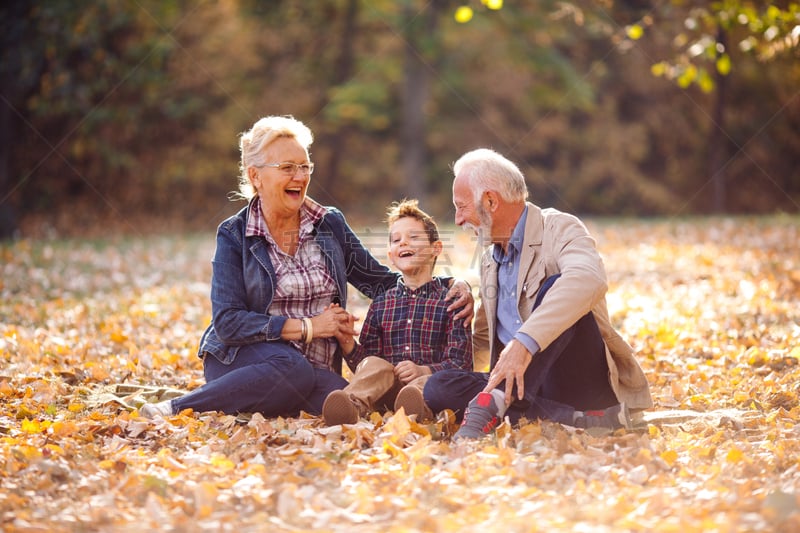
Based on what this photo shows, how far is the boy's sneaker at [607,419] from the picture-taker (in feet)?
12.0

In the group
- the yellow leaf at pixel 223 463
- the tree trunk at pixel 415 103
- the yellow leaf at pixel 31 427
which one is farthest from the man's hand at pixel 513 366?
the tree trunk at pixel 415 103

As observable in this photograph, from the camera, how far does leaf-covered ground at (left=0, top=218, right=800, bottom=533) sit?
2.69 meters

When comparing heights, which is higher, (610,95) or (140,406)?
(610,95)

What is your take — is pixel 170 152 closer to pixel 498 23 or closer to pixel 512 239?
pixel 498 23

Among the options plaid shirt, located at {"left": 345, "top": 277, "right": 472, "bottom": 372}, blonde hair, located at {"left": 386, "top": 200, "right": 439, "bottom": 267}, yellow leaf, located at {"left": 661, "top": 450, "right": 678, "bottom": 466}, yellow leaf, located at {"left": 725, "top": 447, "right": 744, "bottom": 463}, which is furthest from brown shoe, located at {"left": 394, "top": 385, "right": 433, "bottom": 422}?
yellow leaf, located at {"left": 725, "top": 447, "right": 744, "bottom": 463}

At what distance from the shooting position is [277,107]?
70.4 ft

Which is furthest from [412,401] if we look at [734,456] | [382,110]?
[382,110]

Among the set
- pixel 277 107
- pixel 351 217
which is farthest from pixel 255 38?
pixel 351 217

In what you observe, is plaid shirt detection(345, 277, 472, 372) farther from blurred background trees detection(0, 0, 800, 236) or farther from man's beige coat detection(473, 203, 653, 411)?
blurred background trees detection(0, 0, 800, 236)

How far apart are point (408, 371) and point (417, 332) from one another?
0.25 meters

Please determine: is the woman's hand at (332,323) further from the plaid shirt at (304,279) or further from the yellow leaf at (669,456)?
the yellow leaf at (669,456)

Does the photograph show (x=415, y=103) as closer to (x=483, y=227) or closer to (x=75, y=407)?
(x=483, y=227)

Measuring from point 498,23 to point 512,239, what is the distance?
16.4 meters

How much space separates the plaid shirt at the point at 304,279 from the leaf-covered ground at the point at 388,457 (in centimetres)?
44
